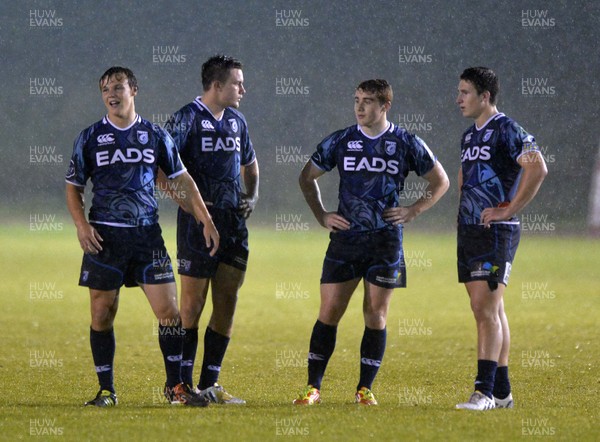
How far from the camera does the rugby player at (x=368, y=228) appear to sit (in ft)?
19.1

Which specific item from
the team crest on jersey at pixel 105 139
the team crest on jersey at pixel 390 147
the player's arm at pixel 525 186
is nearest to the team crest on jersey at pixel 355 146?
the team crest on jersey at pixel 390 147

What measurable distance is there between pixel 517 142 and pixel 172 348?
2.30 m

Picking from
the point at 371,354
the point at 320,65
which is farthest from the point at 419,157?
the point at 320,65

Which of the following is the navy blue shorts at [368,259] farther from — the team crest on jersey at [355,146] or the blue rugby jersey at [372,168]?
the team crest on jersey at [355,146]

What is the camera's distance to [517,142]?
5617 mm

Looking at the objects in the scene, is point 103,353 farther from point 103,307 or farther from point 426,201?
point 426,201

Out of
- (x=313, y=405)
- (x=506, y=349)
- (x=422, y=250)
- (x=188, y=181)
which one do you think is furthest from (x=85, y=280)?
(x=422, y=250)

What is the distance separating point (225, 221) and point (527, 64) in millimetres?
17274

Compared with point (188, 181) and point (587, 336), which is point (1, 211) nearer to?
point (587, 336)

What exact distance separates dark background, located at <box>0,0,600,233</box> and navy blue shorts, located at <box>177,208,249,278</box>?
16.1m

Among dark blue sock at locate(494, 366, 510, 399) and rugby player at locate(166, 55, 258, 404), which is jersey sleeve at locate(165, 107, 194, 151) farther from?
dark blue sock at locate(494, 366, 510, 399)

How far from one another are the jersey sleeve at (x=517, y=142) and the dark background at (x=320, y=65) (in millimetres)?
16264

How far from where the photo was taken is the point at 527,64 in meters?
22.0

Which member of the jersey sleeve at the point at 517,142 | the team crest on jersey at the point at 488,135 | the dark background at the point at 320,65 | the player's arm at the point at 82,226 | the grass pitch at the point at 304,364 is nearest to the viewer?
the grass pitch at the point at 304,364
